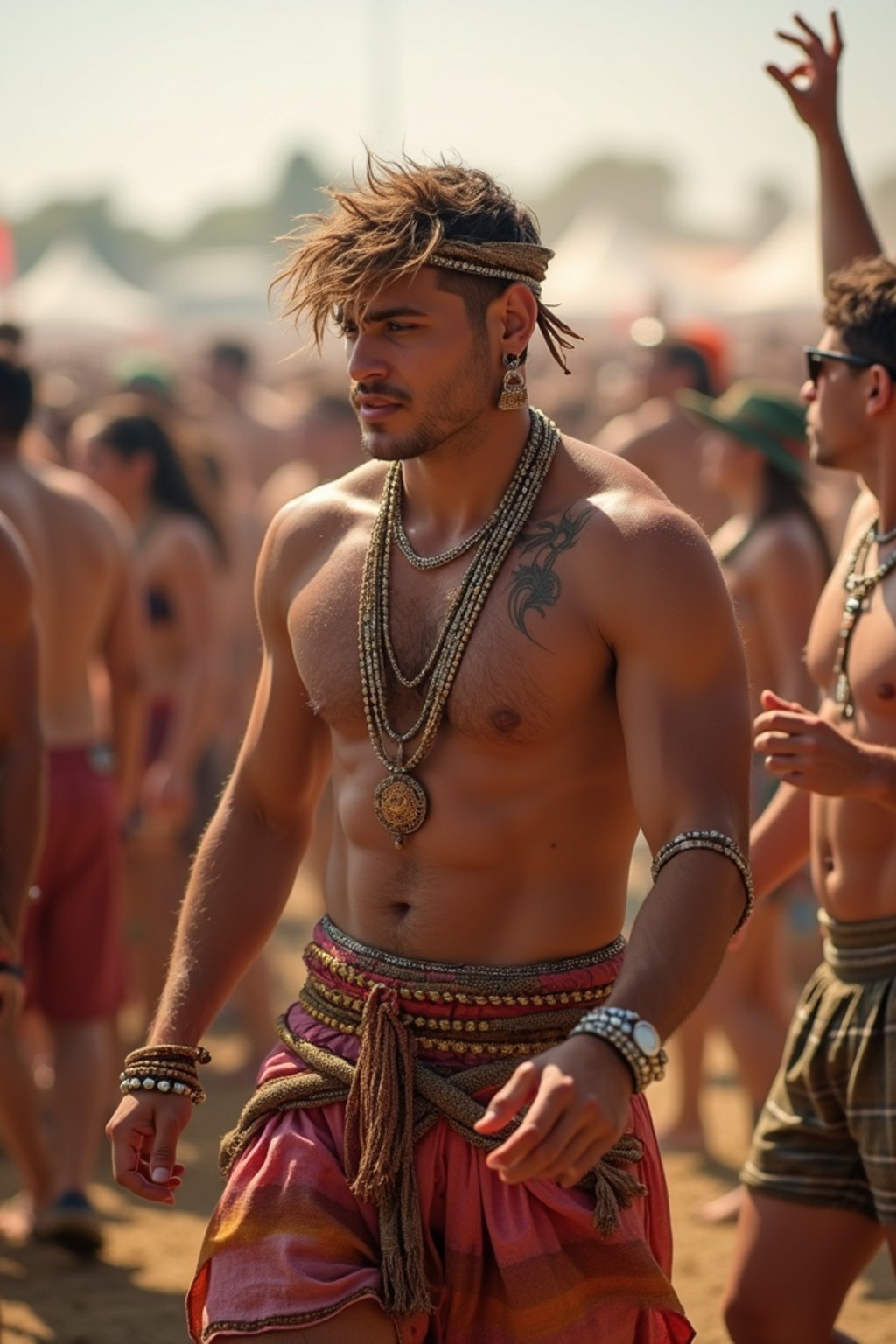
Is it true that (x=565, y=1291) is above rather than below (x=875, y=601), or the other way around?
below

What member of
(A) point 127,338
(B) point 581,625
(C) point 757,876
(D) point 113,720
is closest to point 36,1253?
(D) point 113,720

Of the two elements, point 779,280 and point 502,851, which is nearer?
point 502,851

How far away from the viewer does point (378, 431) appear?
3410 millimetres

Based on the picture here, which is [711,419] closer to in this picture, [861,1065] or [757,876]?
[757,876]

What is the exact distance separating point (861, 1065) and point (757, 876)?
0.56 metres

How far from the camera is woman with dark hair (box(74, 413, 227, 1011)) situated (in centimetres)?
798

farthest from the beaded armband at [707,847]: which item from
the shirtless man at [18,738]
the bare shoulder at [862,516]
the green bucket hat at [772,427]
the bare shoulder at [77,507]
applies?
the bare shoulder at [77,507]

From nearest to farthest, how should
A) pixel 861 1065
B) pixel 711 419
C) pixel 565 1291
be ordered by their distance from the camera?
pixel 565 1291
pixel 861 1065
pixel 711 419

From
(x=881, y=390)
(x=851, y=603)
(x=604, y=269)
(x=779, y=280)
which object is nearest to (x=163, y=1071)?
(x=851, y=603)

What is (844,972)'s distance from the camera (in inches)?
172

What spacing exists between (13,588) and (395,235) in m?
1.77

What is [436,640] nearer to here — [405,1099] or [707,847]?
[707,847]

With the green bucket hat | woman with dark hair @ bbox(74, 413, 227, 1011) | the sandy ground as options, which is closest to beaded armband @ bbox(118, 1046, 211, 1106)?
the sandy ground

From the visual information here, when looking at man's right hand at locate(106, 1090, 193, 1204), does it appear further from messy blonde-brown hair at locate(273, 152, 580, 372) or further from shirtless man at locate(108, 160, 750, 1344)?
Answer: messy blonde-brown hair at locate(273, 152, 580, 372)
